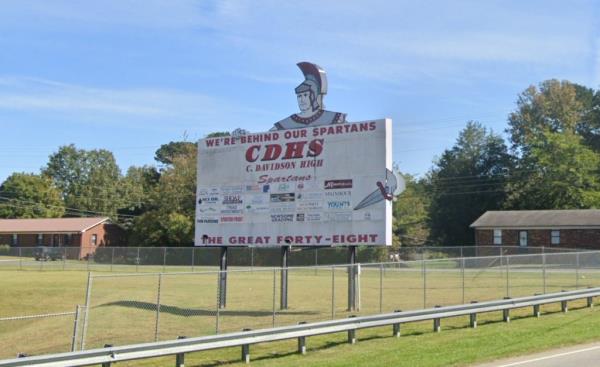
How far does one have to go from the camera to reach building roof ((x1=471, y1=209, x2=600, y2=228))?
183 feet

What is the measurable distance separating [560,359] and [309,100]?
525 inches

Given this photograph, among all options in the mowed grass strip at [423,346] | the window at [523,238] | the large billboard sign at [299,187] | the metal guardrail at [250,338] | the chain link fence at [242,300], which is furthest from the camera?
the window at [523,238]

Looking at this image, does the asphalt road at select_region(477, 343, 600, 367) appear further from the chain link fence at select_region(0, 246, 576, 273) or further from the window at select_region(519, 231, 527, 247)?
the window at select_region(519, 231, 527, 247)

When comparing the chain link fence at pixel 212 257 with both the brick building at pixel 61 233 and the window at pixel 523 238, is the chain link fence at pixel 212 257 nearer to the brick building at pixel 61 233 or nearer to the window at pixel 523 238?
the window at pixel 523 238

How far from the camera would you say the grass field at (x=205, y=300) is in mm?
17594

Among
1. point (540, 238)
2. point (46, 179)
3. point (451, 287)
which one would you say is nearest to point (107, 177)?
point (46, 179)

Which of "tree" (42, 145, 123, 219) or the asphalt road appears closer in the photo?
the asphalt road

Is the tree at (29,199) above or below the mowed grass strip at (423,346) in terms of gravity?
above

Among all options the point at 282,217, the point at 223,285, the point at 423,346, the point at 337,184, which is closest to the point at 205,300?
the point at 223,285

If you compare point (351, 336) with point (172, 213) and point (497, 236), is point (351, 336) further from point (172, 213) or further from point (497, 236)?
point (172, 213)

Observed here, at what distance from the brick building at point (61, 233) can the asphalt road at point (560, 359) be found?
7062cm

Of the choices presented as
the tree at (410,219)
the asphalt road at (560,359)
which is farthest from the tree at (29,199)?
the asphalt road at (560,359)

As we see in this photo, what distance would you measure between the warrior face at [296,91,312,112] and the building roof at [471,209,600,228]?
128 ft

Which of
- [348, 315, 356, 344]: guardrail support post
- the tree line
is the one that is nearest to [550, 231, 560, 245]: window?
the tree line
